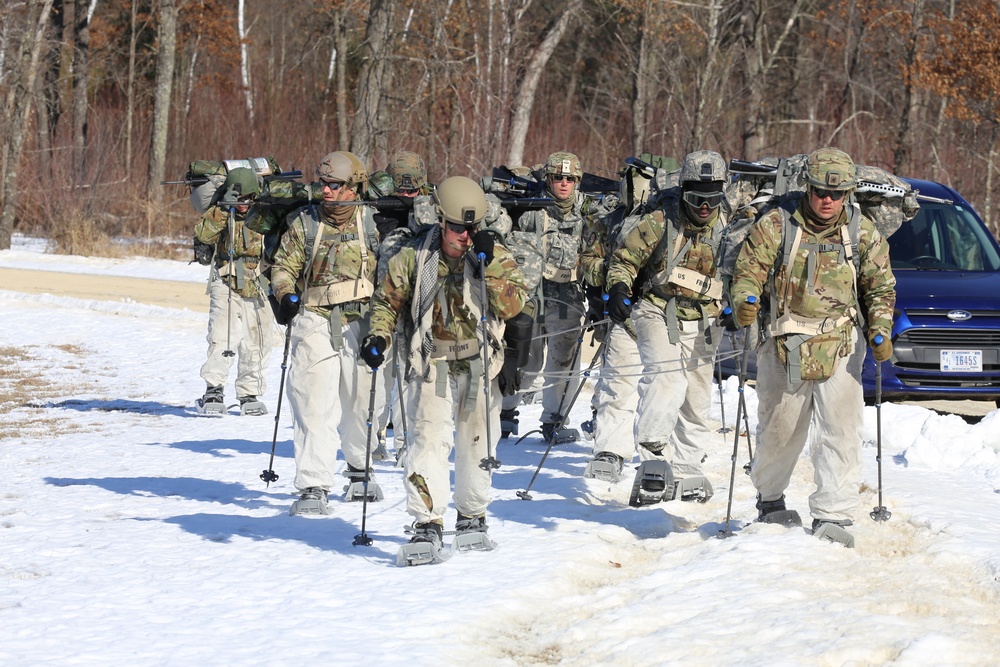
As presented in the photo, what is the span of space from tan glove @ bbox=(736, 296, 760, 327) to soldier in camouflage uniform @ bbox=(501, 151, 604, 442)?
291cm

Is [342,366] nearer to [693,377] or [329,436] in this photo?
[329,436]

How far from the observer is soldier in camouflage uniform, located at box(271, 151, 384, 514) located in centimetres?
866

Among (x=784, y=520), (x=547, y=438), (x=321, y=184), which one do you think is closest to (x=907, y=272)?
(x=547, y=438)

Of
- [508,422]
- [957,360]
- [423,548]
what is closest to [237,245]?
[508,422]

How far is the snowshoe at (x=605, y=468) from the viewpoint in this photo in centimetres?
973

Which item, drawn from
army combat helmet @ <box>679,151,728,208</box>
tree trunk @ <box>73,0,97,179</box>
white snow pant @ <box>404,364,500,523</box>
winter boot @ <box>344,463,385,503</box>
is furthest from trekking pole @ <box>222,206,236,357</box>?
tree trunk @ <box>73,0,97,179</box>

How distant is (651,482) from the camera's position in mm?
8836

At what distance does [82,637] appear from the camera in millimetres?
6043

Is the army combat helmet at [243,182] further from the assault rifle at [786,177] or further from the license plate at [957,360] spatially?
the license plate at [957,360]

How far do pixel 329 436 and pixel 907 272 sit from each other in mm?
6431

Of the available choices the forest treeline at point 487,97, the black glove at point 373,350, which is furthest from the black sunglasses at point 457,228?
the forest treeline at point 487,97

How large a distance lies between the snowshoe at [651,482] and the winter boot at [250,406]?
4.86 m

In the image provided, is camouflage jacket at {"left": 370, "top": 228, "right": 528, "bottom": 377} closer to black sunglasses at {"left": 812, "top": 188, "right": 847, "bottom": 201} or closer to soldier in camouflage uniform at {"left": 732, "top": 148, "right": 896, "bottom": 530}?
soldier in camouflage uniform at {"left": 732, "top": 148, "right": 896, "bottom": 530}

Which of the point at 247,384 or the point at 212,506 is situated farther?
the point at 247,384
